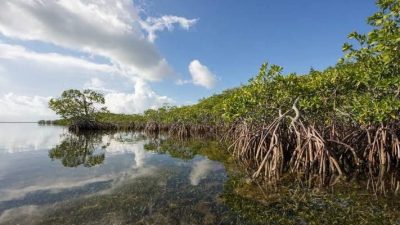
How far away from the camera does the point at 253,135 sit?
13.6 m

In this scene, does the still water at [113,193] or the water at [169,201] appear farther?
the still water at [113,193]

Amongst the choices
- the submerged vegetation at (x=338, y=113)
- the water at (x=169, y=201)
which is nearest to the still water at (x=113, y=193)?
the water at (x=169, y=201)

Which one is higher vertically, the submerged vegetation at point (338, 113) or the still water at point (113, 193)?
the submerged vegetation at point (338, 113)

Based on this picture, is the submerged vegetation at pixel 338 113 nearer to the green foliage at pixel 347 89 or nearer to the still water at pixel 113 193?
the green foliage at pixel 347 89

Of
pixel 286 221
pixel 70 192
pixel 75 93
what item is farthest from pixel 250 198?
pixel 75 93

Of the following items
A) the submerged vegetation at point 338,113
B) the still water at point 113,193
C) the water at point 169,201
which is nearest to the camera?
the water at point 169,201

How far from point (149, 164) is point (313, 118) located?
27.4ft

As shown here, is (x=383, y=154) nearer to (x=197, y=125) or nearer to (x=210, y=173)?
(x=210, y=173)

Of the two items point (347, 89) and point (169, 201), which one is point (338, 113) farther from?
point (169, 201)

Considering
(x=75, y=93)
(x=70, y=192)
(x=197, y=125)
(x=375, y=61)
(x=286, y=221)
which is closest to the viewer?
(x=286, y=221)

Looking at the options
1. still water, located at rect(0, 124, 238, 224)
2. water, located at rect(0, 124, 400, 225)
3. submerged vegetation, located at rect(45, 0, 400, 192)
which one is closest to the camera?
water, located at rect(0, 124, 400, 225)

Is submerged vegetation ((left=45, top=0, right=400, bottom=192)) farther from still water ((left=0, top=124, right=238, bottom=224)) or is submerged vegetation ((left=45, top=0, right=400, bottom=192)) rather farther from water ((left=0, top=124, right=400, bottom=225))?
still water ((left=0, top=124, right=238, bottom=224))

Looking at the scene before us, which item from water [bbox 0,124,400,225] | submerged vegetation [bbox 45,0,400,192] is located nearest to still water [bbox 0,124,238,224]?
water [bbox 0,124,400,225]

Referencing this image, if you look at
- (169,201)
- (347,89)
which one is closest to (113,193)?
(169,201)
